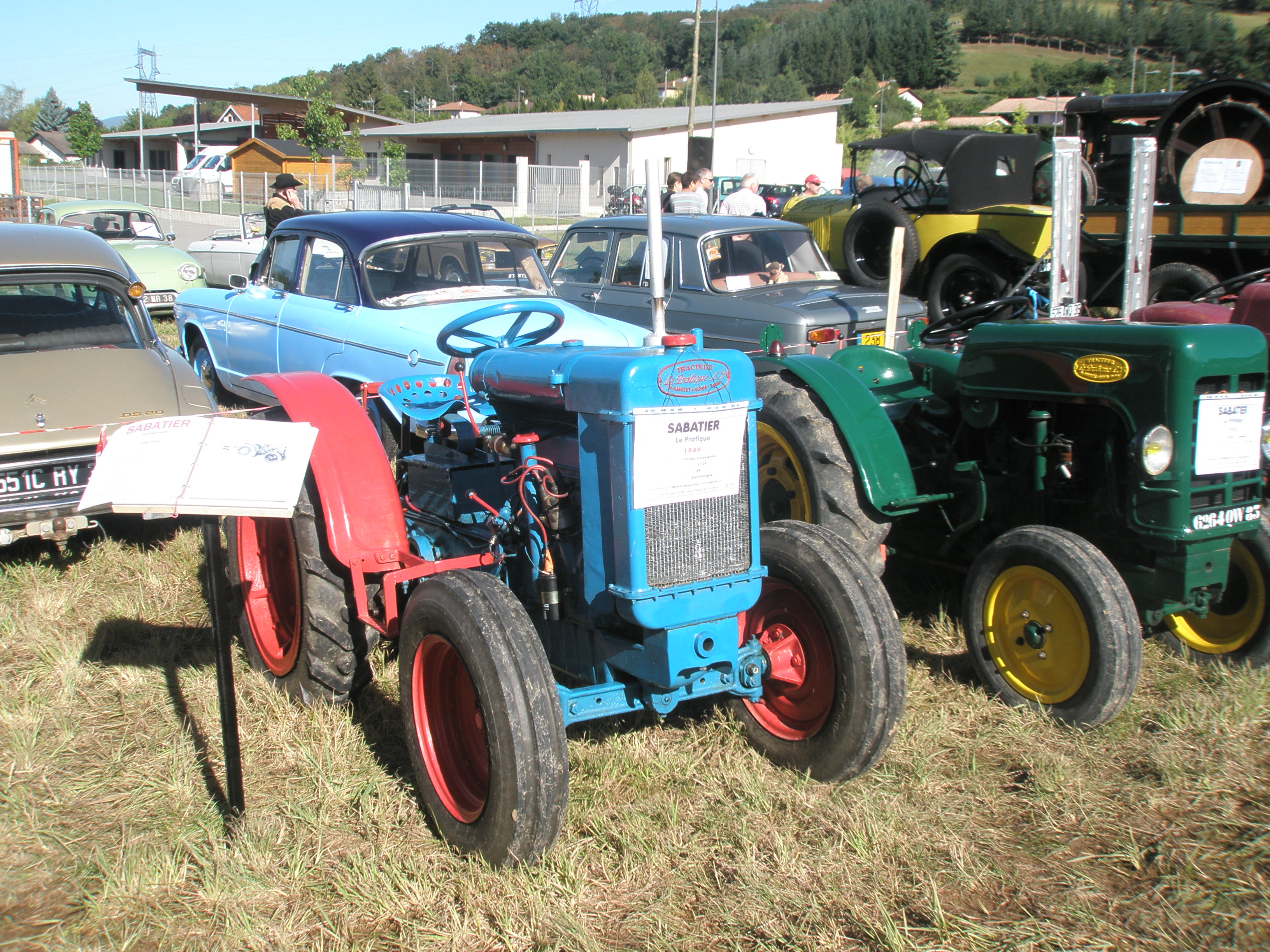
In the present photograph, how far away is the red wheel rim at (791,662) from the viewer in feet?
10.1

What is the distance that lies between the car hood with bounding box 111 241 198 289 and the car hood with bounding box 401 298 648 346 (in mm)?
7531

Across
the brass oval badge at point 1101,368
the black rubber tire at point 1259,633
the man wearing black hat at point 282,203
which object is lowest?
the black rubber tire at point 1259,633

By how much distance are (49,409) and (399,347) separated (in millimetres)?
1816

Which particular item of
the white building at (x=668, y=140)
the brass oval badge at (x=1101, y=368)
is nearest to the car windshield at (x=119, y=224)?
the brass oval badge at (x=1101, y=368)

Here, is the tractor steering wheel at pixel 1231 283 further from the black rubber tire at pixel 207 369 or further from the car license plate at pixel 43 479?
the black rubber tire at pixel 207 369

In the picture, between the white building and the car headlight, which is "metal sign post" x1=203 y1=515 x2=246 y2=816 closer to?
the car headlight

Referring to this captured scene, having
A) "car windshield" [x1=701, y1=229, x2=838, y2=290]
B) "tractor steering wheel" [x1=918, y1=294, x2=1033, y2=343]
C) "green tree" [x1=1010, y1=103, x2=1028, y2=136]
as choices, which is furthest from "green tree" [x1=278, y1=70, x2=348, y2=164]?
"tractor steering wheel" [x1=918, y1=294, x2=1033, y2=343]

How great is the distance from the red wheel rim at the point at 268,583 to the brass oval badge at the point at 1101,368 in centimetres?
295

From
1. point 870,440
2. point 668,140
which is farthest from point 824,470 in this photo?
point 668,140

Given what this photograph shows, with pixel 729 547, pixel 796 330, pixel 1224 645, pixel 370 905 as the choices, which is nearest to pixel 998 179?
pixel 796 330

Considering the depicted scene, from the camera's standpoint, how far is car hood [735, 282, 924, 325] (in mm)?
7027

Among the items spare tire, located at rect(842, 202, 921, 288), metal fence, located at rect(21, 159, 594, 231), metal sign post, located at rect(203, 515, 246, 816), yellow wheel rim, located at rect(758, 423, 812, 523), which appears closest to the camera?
metal sign post, located at rect(203, 515, 246, 816)

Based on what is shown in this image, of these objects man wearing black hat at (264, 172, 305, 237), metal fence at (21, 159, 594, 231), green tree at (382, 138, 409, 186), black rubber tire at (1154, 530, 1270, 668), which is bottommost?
black rubber tire at (1154, 530, 1270, 668)

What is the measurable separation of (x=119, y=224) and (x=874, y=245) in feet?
34.9
